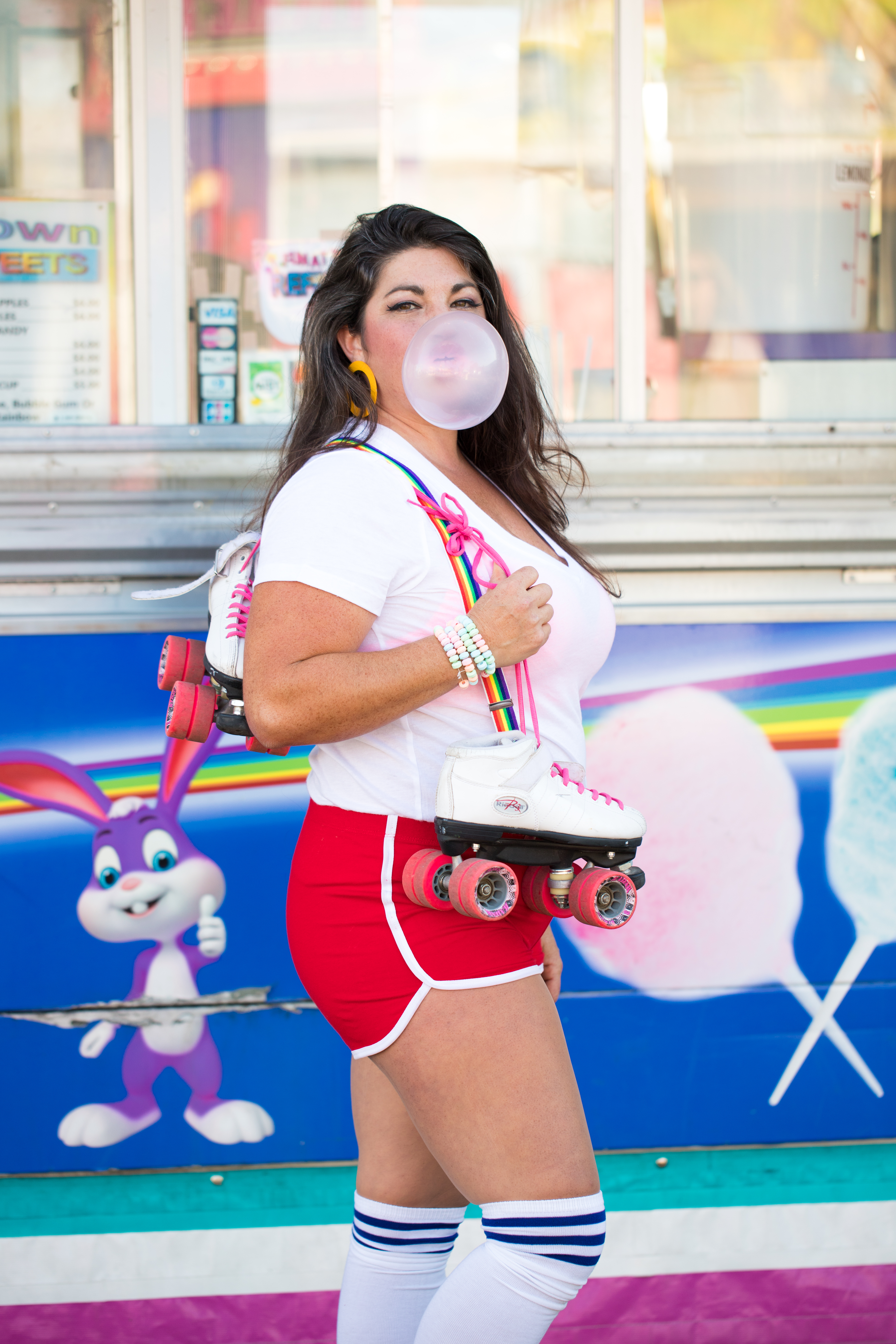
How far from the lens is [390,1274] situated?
61.3 inches

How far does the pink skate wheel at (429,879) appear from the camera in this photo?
132 cm

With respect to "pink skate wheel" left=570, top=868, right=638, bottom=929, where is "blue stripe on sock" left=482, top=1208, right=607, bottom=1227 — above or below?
below

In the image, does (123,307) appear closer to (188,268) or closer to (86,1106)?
(188,268)

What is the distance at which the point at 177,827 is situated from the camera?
237cm

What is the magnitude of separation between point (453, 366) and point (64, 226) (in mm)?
1584

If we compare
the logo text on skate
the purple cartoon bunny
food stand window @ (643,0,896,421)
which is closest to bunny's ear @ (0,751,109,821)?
the purple cartoon bunny

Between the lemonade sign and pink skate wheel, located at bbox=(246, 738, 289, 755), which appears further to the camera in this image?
the lemonade sign

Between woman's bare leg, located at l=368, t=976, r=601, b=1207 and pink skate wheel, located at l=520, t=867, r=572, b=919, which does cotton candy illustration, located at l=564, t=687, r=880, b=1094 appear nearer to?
pink skate wheel, located at l=520, t=867, r=572, b=919

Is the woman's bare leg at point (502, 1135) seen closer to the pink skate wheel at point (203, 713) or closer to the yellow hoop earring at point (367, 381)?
the pink skate wheel at point (203, 713)

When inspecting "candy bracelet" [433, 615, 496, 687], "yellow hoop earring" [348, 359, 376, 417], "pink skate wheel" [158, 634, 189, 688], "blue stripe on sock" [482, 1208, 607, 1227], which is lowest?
"blue stripe on sock" [482, 1208, 607, 1227]

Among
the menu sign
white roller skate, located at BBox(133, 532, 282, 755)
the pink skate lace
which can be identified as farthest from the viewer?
the menu sign

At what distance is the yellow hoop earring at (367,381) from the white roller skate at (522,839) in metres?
0.50

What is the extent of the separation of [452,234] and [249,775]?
1.17 metres

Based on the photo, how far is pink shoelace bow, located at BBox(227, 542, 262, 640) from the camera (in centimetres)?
153
